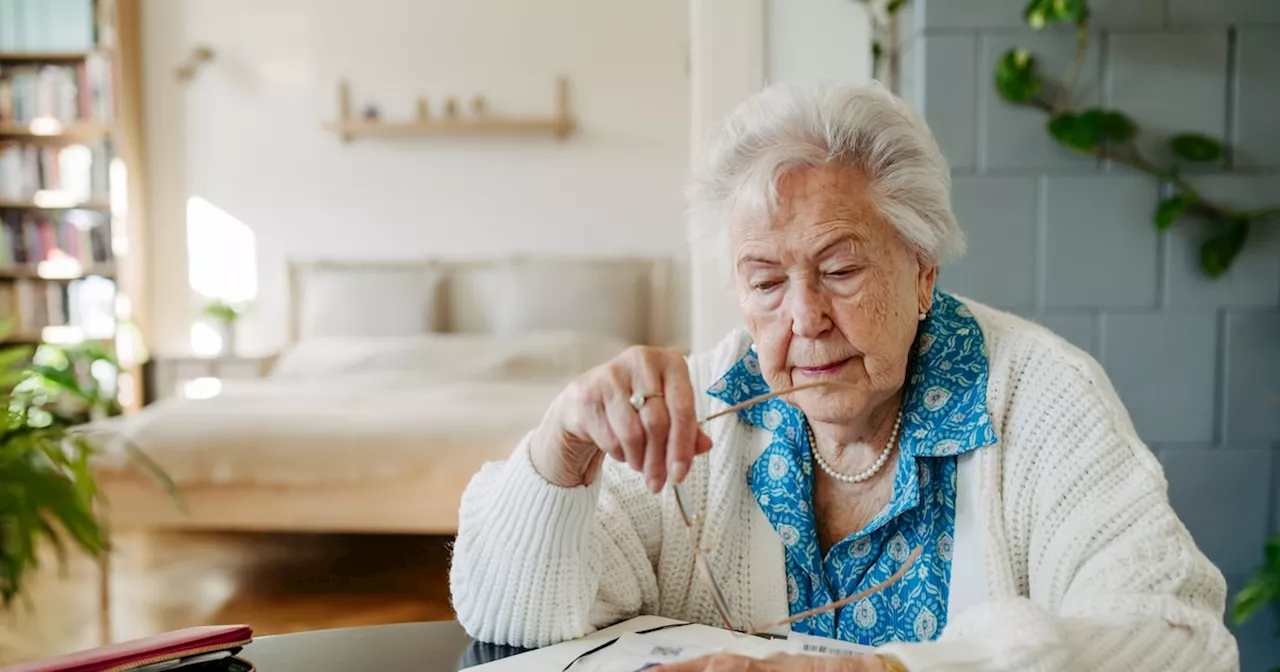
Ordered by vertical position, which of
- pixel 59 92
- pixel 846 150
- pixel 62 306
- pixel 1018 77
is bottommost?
pixel 62 306

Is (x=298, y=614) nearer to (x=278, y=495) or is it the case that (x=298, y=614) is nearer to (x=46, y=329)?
(x=278, y=495)

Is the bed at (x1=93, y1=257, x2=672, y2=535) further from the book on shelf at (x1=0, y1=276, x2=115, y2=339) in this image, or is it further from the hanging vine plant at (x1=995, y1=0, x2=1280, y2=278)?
the hanging vine plant at (x1=995, y1=0, x2=1280, y2=278)

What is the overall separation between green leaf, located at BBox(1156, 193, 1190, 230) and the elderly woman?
2.40 feet

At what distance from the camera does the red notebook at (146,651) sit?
2.42ft

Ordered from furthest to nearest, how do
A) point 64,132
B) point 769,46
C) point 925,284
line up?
point 64,132
point 769,46
point 925,284

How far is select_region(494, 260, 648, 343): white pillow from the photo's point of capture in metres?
4.47

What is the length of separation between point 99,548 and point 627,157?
4.48 m

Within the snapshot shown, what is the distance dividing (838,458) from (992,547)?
0.23 meters

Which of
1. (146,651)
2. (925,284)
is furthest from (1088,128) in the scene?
(146,651)

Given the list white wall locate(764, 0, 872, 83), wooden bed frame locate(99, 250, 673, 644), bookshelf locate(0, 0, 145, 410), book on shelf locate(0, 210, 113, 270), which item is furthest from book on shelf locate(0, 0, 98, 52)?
white wall locate(764, 0, 872, 83)

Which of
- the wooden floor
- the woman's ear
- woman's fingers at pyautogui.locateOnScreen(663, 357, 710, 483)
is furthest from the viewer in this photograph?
the wooden floor

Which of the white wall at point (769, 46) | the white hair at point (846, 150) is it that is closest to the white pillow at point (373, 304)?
the white wall at point (769, 46)

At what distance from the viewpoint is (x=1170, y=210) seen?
1725 millimetres

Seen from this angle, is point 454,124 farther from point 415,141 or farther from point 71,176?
point 71,176
